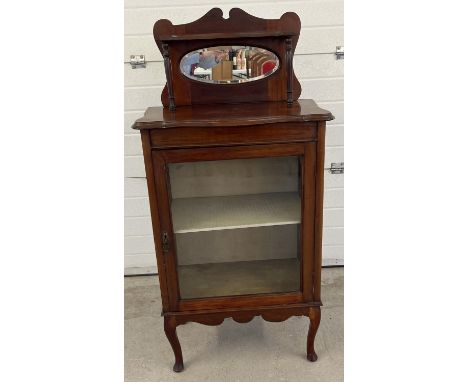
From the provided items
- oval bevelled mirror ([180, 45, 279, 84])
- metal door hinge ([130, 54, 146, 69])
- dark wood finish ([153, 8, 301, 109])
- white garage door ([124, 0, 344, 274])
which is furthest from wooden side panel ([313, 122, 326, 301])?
metal door hinge ([130, 54, 146, 69])

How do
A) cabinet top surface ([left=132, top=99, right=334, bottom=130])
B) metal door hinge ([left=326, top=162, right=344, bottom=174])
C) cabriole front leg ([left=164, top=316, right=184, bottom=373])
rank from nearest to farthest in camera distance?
cabinet top surface ([left=132, top=99, right=334, bottom=130]), cabriole front leg ([left=164, top=316, right=184, bottom=373]), metal door hinge ([left=326, top=162, right=344, bottom=174])

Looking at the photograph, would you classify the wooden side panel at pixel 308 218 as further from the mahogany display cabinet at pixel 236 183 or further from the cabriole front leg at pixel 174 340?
the cabriole front leg at pixel 174 340

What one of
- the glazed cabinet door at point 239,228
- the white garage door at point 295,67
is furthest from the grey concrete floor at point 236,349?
the white garage door at point 295,67

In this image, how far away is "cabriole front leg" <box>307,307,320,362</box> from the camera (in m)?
1.77

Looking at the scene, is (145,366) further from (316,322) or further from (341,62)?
(341,62)

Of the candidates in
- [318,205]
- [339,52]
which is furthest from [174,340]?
[339,52]

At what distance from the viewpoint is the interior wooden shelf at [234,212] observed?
1.70 meters

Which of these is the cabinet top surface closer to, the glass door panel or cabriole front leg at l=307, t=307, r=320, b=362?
the glass door panel

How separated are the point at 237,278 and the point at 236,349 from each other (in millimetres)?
366

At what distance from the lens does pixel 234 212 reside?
176 centimetres

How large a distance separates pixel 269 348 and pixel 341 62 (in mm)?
1411

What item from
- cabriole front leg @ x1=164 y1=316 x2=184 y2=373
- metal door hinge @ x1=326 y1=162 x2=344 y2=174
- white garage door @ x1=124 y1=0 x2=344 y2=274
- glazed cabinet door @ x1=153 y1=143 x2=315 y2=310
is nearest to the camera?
glazed cabinet door @ x1=153 y1=143 x2=315 y2=310

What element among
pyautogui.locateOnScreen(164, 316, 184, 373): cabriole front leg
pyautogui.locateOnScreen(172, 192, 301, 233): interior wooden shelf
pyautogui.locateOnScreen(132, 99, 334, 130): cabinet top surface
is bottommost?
pyautogui.locateOnScreen(164, 316, 184, 373): cabriole front leg

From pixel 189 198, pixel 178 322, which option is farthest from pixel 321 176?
pixel 178 322
